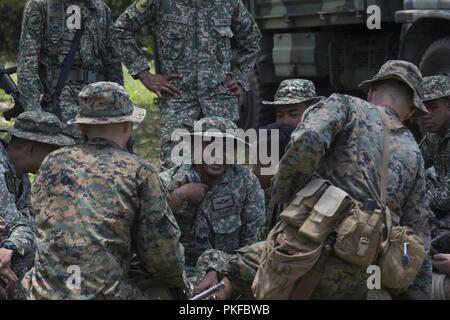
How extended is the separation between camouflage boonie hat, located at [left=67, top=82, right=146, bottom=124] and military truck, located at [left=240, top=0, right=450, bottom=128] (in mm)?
4333

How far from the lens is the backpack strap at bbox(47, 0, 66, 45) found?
6211 mm

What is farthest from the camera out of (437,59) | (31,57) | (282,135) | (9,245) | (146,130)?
(146,130)

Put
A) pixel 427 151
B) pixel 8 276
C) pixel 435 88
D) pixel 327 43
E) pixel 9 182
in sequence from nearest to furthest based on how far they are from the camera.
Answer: pixel 8 276 → pixel 9 182 → pixel 435 88 → pixel 427 151 → pixel 327 43

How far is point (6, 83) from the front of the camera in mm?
6332

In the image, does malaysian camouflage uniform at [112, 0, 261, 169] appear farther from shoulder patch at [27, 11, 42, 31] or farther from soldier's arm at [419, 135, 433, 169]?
soldier's arm at [419, 135, 433, 169]

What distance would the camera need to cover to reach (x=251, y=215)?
505 cm

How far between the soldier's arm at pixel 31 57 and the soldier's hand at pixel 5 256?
1.85 meters

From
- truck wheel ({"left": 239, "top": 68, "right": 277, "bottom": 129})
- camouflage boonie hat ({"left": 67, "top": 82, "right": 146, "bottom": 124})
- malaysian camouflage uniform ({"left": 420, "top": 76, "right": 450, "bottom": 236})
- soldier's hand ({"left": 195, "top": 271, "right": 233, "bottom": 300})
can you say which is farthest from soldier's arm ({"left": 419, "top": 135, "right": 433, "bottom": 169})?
truck wheel ({"left": 239, "top": 68, "right": 277, "bottom": 129})

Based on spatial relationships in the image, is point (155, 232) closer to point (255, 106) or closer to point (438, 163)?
point (438, 163)

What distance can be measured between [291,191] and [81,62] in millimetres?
2490

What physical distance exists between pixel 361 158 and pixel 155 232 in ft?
2.78

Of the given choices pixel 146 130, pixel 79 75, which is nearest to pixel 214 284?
pixel 79 75

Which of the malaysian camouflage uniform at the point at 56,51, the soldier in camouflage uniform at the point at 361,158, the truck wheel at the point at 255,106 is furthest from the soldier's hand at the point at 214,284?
the truck wheel at the point at 255,106
